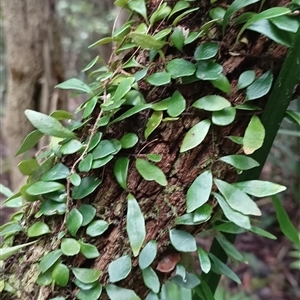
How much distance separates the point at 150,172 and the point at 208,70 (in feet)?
0.56

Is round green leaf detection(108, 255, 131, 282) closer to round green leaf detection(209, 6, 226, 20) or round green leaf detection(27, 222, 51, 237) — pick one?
round green leaf detection(27, 222, 51, 237)

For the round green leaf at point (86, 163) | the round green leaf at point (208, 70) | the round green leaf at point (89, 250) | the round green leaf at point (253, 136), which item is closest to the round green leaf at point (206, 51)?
the round green leaf at point (208, 70)

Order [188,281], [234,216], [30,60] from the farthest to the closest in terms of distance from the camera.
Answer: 1. [30,60]
2. [188,281]
3. [234,216]

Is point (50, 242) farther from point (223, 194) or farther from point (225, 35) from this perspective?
point (225, 35)

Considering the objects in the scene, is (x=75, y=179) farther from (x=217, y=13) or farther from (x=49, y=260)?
(x=217, y=13)

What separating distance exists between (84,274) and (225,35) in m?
0.42

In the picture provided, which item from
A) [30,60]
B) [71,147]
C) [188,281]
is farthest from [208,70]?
[30,60]

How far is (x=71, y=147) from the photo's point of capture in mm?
594

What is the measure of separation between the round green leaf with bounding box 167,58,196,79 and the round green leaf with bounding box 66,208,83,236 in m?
0.25

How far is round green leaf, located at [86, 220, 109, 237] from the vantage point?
0.57m

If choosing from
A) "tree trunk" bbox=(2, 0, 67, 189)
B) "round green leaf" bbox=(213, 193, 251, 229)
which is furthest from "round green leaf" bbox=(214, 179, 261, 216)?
"tree trunk" bbox=(2, 0, 67, 189)

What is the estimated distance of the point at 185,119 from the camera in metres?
0.57

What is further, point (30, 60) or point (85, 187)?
point (30, 60)

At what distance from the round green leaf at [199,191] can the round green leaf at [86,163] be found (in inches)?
6.0
